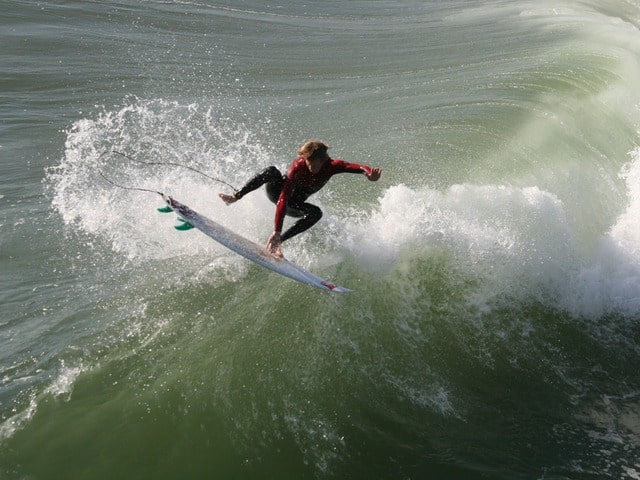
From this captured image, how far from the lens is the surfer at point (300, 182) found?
268 inches

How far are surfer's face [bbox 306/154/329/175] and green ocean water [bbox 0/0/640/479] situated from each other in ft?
5.21

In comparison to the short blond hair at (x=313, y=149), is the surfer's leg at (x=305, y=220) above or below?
below

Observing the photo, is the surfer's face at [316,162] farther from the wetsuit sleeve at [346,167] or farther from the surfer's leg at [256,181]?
the surfer's leg at [256,181]

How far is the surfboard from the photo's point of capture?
688 cm

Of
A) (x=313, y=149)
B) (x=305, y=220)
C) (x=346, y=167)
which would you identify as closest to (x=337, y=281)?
(x=305, y=220)

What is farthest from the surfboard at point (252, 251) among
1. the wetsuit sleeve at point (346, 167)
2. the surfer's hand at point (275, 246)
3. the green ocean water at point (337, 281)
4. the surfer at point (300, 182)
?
the wetsuit sleeve at point (346, 167)

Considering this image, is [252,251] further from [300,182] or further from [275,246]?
[300,182]

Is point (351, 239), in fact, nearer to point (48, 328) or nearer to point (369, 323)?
point (369, 323)

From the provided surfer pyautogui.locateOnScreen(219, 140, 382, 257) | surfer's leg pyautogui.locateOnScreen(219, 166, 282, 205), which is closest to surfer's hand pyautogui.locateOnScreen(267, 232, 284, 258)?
surfer pyautogui.locateOnScreen(219, 140, 382, 257)

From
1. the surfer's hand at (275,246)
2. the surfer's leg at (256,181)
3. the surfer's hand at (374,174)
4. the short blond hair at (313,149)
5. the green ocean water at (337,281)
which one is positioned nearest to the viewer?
the green ocean water at (337,281)

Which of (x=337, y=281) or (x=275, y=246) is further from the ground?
(x=275, y=246)

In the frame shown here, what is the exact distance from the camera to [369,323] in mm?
7238

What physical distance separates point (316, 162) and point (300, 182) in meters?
0.51

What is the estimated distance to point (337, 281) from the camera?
7.87 metres
